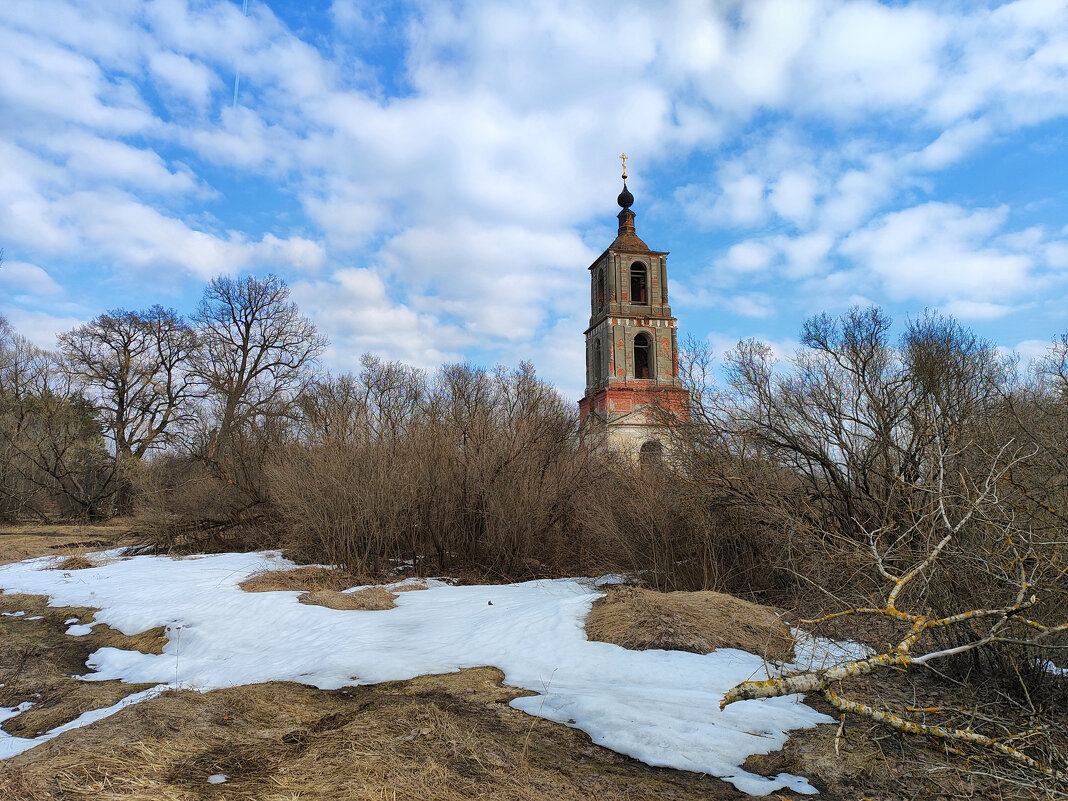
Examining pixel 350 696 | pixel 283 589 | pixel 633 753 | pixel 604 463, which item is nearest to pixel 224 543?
pixel 283 589

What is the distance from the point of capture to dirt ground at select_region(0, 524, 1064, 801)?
12.2 feet

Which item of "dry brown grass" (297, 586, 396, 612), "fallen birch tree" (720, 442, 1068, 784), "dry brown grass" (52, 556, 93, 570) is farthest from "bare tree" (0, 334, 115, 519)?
"fallen birch tree" (720, 442, 1068, 784)

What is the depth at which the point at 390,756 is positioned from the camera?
415 cm

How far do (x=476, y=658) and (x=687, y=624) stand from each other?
246 cm

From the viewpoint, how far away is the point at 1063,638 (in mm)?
4855

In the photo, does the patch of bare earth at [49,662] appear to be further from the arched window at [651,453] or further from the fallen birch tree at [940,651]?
the arched window at [651,453]

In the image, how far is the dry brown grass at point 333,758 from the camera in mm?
3672

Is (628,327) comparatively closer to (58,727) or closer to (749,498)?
(749,498)

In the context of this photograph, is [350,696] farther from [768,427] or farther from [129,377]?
[129,377]

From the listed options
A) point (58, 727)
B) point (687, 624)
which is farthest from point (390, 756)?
point (687, 624)

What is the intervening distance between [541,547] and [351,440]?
479 centimetres

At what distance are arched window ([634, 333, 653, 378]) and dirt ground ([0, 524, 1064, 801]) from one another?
27998mm

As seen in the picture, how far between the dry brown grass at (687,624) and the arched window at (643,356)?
25.1 metres

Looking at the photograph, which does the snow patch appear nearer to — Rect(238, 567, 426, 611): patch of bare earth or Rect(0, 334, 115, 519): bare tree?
Rect(238, 567, 426, 611): patch of bare earth
